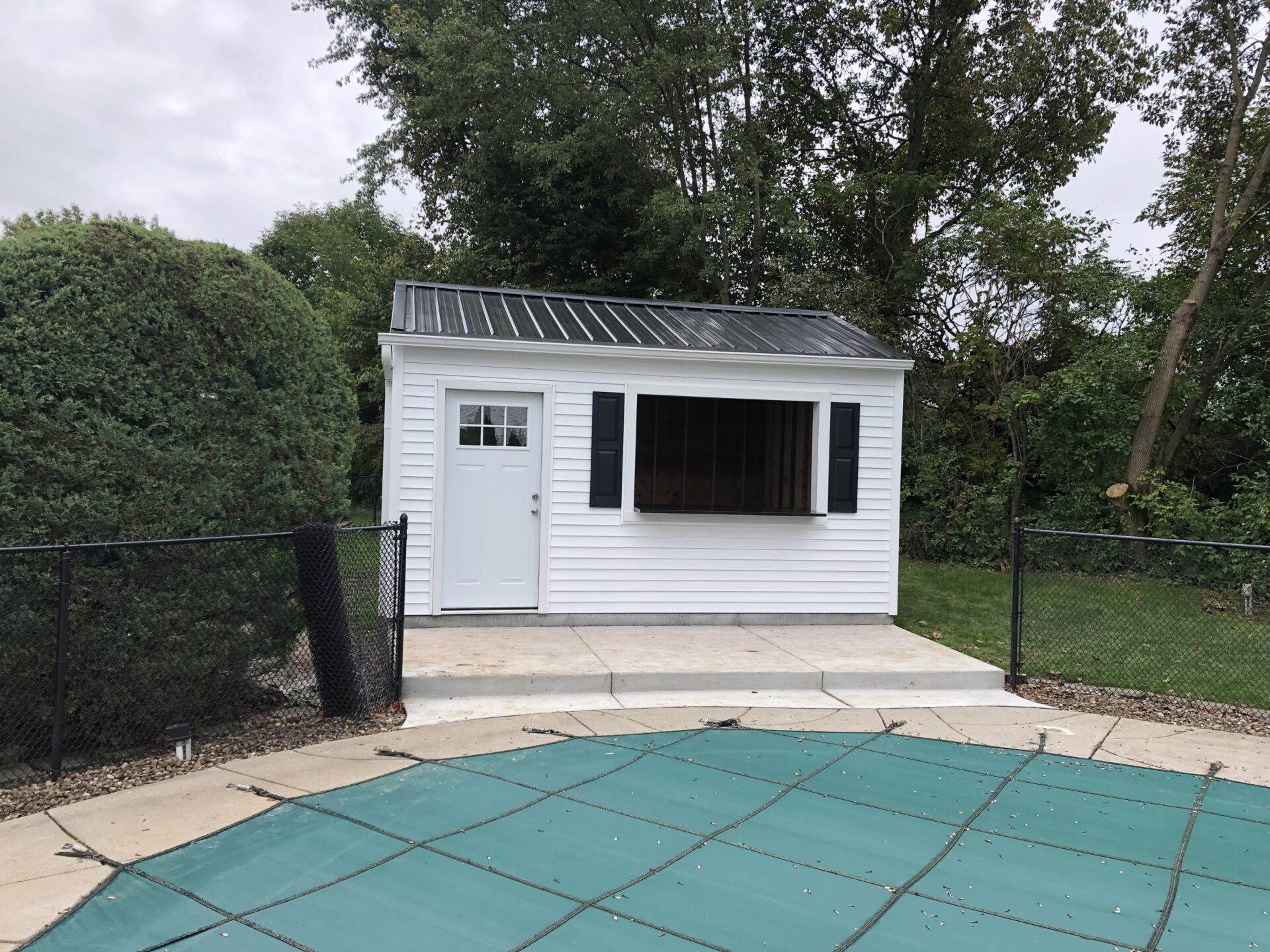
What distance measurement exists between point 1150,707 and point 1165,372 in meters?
7.33

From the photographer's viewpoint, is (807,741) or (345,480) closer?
(807,741)

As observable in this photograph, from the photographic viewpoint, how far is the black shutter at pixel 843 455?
24.1 feet

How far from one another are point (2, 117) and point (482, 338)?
20.2 m

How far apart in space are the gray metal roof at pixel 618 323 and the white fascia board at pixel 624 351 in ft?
0.12

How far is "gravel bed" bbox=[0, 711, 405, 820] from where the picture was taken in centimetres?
351

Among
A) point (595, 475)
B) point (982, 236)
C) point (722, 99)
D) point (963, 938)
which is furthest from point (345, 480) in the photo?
point (722, 99)

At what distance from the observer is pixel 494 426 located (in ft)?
22.5

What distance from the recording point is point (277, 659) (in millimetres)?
4527

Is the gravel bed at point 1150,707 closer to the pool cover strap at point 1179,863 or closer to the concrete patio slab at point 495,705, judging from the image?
the pool cover strap at point 1179,863

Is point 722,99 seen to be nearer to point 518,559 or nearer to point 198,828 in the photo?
point 518,559

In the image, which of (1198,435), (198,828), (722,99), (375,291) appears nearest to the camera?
(198,828)

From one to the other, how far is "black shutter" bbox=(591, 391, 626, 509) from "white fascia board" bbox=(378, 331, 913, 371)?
40 centimetres

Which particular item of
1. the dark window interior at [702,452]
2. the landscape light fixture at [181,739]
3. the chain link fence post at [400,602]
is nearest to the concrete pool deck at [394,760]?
the landscape light fixture at [181,739]

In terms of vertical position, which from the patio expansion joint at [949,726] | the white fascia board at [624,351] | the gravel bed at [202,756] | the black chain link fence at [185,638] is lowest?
the gravel bed at [202,756]
